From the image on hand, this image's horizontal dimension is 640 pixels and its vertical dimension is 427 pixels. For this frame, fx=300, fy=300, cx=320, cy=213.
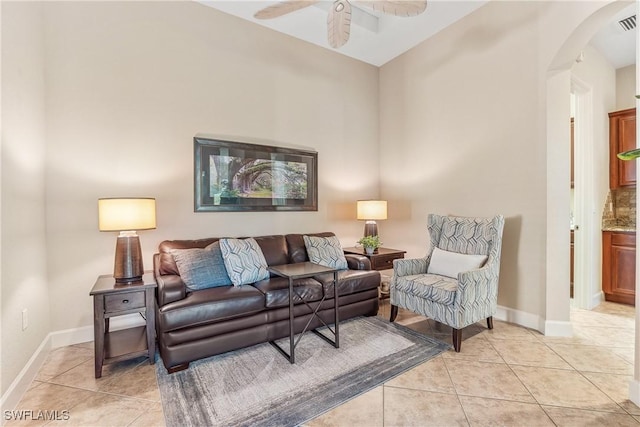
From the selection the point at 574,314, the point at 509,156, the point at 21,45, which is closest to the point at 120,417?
the point at 21,45

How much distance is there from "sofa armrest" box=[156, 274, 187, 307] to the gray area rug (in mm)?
517

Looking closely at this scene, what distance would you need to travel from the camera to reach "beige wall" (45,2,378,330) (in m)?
2.63

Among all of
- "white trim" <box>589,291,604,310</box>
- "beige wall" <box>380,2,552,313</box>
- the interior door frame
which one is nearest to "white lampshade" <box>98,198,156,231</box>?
"beige wall" <box>380,2,552,313</box>

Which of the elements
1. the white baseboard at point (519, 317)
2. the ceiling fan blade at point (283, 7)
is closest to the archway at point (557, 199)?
the white baseboard at point (519, 317)

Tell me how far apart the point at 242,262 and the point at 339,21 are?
87.3 inches

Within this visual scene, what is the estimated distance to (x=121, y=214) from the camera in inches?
92.7

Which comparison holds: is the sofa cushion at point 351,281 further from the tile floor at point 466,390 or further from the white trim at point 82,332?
the white trim at point 82,332

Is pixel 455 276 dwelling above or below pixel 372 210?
below

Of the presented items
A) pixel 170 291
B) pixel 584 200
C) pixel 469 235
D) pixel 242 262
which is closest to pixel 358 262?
pixel 469 235

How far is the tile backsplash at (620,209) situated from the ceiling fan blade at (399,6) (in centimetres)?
352

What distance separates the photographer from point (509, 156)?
3.10m

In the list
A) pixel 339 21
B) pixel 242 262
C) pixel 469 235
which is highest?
pixel 339 21

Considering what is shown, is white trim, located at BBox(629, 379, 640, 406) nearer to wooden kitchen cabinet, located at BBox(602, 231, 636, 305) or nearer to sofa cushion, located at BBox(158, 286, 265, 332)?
wooden kitchen cabinet, located at BBox(602, 231, 636, 305)

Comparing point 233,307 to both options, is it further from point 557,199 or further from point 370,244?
point 557,199
